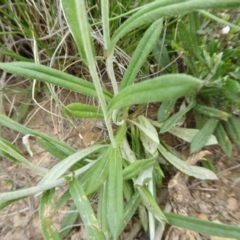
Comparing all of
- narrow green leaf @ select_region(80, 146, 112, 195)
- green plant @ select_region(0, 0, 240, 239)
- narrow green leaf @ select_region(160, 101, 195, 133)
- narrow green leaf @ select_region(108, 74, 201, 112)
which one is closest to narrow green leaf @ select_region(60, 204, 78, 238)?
green plant @ select_region(0, 0, 240, 239)

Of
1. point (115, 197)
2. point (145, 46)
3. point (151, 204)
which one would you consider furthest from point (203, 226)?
point (145, 46)

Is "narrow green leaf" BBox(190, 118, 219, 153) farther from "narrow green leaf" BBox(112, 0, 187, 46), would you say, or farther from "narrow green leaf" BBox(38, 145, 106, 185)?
"narrow green leaf" BBox(112, 0, 187, 46)

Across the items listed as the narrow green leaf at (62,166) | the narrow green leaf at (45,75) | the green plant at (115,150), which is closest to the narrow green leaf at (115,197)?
the green plant at (115,150)

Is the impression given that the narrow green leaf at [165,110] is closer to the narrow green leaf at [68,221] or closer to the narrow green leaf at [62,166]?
the narrow green leaf at [62,166]

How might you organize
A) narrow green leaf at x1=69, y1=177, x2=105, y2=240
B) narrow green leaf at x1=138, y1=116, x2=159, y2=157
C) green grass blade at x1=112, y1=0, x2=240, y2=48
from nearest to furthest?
green grass blade at x1=112, y1=0, x2=240, y2=48
narrow green leaf at x1=69, y1=177, x2=105, y2=240
narrow green leaf at x1=138, y1=116, x2=159, y2=157

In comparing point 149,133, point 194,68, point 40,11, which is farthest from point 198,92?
point 40,11

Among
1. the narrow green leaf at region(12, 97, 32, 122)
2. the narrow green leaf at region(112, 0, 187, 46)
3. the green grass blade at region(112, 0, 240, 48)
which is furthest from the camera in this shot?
the narrow green leaf at region(12, 97, 32, 122)

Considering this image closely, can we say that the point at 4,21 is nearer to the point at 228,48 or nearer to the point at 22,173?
the point at 22,173

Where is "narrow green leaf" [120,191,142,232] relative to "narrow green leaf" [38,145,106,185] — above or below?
below
